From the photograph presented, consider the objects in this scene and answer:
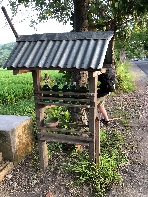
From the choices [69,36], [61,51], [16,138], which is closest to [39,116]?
[16,138]

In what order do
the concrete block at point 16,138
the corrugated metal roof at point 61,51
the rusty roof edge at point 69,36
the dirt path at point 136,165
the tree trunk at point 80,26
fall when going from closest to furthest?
1. the corrugated metal roof at point 61,51
2. the rusty roof edge at point 69,36
3. the dirt path at point 136,165
4. the concrete block at point 16,138
5. the tree trunk at point 80,26

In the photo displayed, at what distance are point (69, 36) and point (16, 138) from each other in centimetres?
239

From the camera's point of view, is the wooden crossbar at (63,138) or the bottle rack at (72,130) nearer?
the bottle rack at (72,130)

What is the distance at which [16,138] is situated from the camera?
15.7ft

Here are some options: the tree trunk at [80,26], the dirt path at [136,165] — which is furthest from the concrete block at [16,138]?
the dirt path at [136,165]

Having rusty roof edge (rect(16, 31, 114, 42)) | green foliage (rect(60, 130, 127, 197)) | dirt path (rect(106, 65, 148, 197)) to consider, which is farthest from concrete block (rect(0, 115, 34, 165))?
dirt path (rect(106, 65, 148, 197))

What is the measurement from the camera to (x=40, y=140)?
4414 millimetres

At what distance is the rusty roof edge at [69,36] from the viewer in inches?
142

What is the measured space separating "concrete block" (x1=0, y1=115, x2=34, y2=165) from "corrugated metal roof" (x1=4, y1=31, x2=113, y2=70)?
1.55 m

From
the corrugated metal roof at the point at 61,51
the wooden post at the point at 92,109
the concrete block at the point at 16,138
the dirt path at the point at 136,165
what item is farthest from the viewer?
the concrete block at the point at 16,138

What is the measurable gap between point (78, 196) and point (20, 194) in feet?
3.39

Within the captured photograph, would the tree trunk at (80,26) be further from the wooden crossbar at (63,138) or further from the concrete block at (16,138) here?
the wooden crossbar at (63,138)

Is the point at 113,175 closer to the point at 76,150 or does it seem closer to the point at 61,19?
the point at 76,150

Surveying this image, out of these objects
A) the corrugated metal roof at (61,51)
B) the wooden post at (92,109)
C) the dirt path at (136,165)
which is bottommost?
the dirt path at (136,165)
